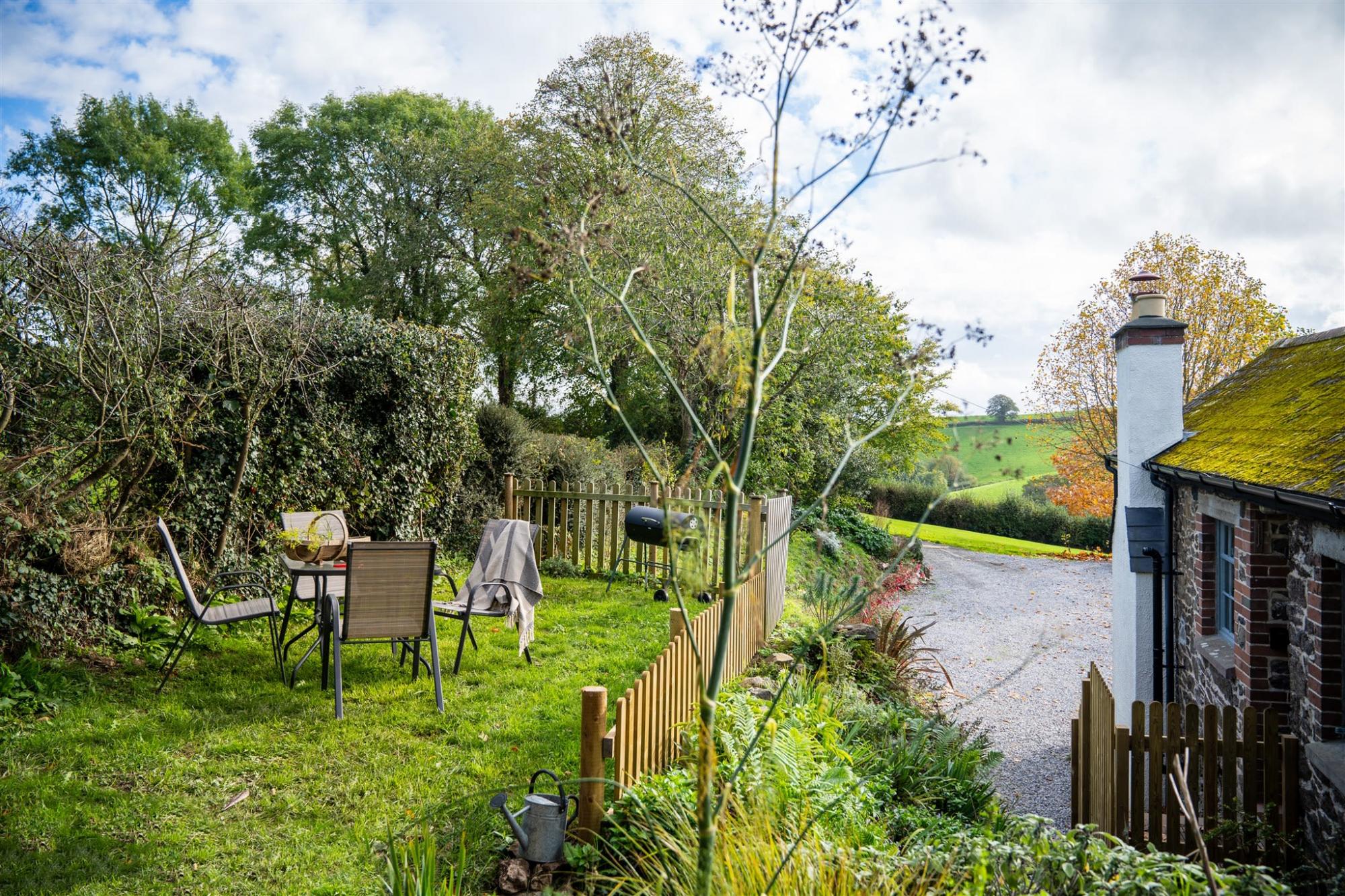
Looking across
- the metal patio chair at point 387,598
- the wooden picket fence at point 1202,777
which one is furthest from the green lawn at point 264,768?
the wooden picket fence at point 1202,777

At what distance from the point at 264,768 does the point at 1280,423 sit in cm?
714

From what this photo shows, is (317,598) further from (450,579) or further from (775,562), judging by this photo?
(775,562)

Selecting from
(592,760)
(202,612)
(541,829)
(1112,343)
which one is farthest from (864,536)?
(541,829)

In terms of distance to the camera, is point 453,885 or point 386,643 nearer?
point 453,885

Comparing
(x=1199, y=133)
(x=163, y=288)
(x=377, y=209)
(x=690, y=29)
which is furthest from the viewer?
(x=377, y=209)

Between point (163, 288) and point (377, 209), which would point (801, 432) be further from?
point (377, 209)

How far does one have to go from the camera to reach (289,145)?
2402 cm

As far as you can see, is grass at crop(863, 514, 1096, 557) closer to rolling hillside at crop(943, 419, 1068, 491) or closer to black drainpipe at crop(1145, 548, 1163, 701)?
rolling hillside at crop(943, 419, 1068, 491)

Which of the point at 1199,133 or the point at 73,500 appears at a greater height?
the point at 1199,133

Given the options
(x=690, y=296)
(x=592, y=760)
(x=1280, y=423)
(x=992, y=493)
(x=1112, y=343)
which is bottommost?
(x=592, y=760)

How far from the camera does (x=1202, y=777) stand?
4852mm

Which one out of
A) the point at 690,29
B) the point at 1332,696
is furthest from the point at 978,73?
the point at 1332,696

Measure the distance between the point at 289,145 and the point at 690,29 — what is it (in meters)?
25.5

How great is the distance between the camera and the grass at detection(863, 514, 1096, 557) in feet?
72.8
